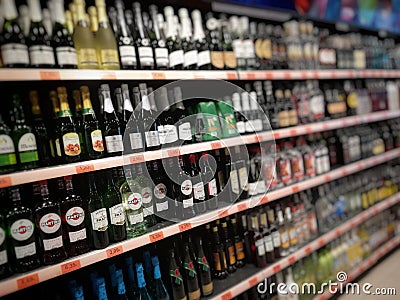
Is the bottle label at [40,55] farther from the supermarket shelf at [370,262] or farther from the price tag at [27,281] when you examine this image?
the supermarket shelf at [370,262]

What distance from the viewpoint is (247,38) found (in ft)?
8.08

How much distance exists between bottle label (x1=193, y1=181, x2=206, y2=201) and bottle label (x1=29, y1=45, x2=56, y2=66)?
0.99m

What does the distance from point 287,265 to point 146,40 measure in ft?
5.70

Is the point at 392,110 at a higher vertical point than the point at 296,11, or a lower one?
lower

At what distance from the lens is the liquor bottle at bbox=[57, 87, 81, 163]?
162 centimetres

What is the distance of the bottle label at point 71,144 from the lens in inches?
63.7

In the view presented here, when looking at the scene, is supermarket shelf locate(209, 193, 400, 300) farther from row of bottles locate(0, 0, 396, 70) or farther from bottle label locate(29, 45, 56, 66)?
bottle label locate(29, 45, 56, 66)

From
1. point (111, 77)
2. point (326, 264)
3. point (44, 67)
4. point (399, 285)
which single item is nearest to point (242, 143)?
point (111, 77)

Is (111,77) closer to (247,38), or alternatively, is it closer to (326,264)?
(247,38)

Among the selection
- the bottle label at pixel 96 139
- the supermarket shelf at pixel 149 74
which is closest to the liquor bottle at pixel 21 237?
the bottle label at pixel 96 139

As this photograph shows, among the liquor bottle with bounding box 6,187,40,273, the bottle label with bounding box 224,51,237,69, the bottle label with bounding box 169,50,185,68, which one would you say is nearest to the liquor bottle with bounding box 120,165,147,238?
the liquor bottle with bounding box 6,187,40,273

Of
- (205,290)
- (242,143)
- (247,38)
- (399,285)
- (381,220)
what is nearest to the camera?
(205,290)

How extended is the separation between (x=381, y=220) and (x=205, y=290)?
2417 mm

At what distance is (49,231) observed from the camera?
5.00 ft
